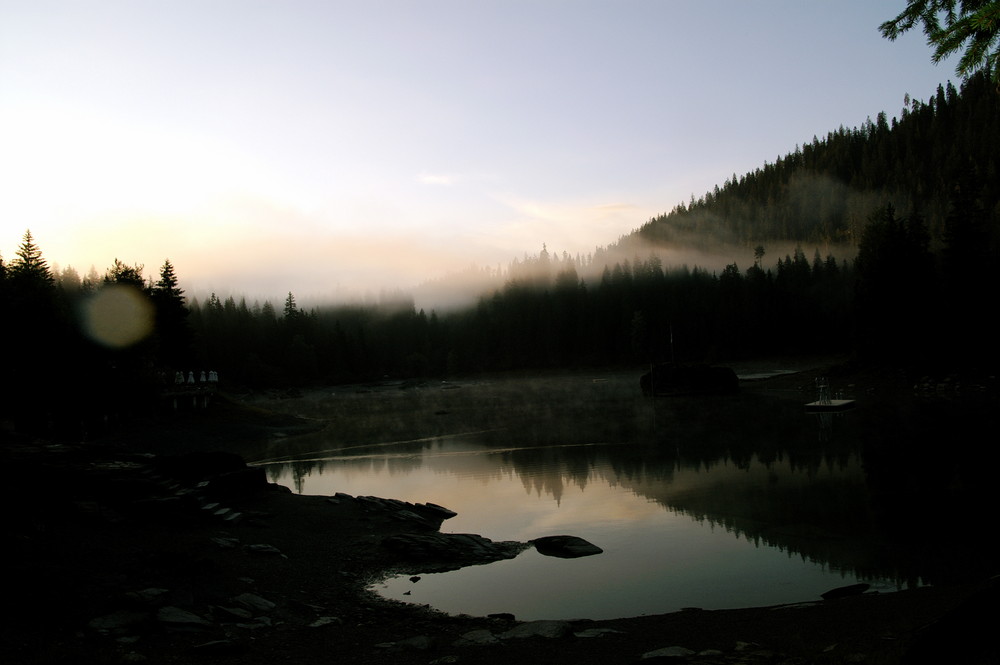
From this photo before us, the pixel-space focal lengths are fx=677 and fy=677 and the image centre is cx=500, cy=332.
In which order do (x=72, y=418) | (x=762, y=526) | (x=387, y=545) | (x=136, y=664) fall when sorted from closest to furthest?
(x=136, y=664)
(x=387, y=545)
(x=762, y=526)
(x=72, y=418)

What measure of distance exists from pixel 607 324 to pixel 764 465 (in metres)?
145

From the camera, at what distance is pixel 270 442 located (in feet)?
162

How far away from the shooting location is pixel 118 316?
57.6 meters

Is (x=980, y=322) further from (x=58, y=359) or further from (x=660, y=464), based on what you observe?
(x=58, y=359)

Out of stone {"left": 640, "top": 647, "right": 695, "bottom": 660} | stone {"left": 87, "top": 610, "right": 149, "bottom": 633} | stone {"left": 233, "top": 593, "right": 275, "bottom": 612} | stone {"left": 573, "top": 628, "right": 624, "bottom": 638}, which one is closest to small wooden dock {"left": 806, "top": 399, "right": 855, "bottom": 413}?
stone {"left": 573, "top": 628, "right": 624, "bottom": 638}

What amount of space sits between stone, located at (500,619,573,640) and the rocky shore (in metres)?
0.04

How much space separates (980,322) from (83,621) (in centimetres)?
7759

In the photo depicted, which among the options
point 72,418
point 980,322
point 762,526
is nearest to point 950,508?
point 762,526

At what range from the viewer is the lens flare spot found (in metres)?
50.6

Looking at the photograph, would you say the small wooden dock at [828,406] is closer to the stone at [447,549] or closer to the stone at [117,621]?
Result: the stone at [447,549]

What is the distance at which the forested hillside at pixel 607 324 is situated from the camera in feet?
146

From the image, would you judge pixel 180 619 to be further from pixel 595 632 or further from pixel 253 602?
pixel 595 632

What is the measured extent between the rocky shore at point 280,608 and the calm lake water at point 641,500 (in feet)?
5.31

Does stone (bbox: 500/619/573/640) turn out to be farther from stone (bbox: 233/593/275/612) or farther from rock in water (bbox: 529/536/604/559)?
rock in water (bbox: 529/536/604/559)
